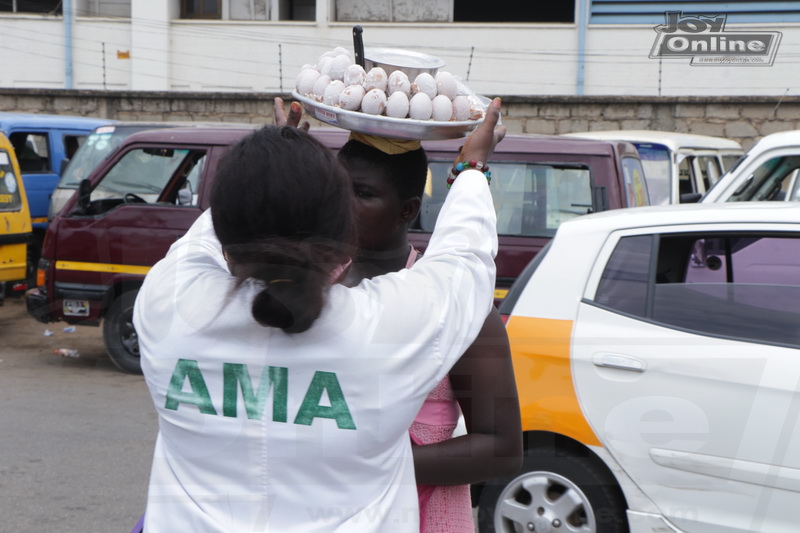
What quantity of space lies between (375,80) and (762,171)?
165 inches

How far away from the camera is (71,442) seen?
5.98 m

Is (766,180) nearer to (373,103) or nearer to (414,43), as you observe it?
(373,103)

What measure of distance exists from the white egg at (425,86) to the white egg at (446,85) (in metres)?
0.02

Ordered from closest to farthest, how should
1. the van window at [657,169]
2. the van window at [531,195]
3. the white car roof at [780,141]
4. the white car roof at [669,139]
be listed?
the white car roof at [780,141] → the van window at [531,195] → the van window at [657,169] → the white car roof at [669,139]

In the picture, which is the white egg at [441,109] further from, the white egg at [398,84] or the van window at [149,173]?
the van window at [149,173]

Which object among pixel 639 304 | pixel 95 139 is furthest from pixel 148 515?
pixel 95 139

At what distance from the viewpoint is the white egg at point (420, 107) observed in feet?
5.95

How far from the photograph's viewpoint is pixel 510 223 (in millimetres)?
7133

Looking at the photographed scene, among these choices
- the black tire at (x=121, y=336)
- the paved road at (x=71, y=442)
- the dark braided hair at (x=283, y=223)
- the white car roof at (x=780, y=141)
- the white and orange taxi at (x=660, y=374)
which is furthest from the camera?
the black tire at (x=121, y=336)

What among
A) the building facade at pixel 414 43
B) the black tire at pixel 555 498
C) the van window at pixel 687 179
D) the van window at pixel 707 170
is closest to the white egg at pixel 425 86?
the black tire at pixel 555 498

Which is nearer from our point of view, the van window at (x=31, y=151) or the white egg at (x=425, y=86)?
the white egg at (x=425, y=86)

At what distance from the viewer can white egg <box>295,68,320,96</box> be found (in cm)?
194

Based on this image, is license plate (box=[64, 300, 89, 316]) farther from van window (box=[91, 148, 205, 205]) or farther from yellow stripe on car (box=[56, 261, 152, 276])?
van window (box=[91, 148, 205, 205])

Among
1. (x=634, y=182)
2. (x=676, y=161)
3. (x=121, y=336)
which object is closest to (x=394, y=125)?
(x=634, y=182)
